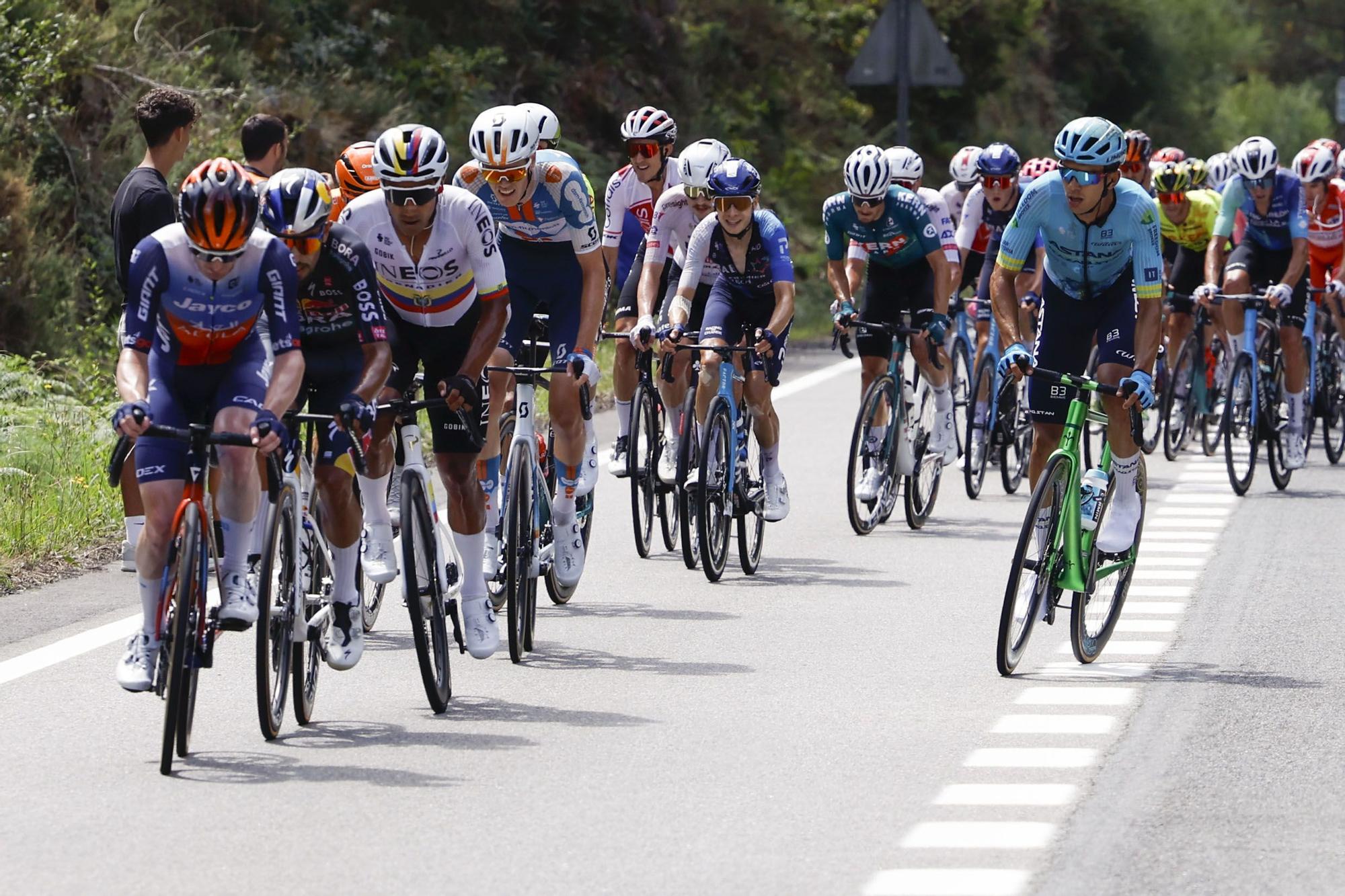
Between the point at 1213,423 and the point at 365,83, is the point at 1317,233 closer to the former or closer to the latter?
the point at 1213,423

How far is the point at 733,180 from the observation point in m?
11.4

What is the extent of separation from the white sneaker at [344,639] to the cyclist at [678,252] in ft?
11.9

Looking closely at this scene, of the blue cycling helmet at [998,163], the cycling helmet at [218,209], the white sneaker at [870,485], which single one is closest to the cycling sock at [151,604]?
the cycling helmet at [218,209]

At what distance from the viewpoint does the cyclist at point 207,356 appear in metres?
7.36

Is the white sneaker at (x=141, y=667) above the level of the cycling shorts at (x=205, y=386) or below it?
below

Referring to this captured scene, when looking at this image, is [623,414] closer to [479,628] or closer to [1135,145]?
[479,628]

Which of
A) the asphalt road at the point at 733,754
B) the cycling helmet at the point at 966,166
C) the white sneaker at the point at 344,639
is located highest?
the cycling helmet at the point at 966,166

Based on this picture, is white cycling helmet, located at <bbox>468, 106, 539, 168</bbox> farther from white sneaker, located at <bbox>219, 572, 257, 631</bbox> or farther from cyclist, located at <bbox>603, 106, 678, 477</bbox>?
cyclist, located at <bbox>603, 106, 678, 477</bbox>

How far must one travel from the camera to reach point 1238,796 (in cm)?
710

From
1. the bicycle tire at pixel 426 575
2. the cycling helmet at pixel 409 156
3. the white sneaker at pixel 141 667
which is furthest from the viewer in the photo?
the cycling helmet at pixel 409 156

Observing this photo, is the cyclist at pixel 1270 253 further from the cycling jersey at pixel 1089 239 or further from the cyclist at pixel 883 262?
the cycling jersey at pixel 1089 239

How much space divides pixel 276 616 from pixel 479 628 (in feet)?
3.86

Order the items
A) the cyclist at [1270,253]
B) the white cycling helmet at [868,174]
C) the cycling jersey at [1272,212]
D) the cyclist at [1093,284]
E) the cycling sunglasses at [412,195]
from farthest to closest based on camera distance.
Result: the cycling jersey at [1272,212], the cyclist at [1270,253], the white cycling helmet at [868,174], the cyclist at [1093,284], the cycling sunglasses at [412,195]

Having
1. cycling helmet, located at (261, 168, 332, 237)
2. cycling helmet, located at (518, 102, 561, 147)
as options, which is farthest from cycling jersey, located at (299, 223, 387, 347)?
cycling helmet, located at (518, 102, 561, 147)
